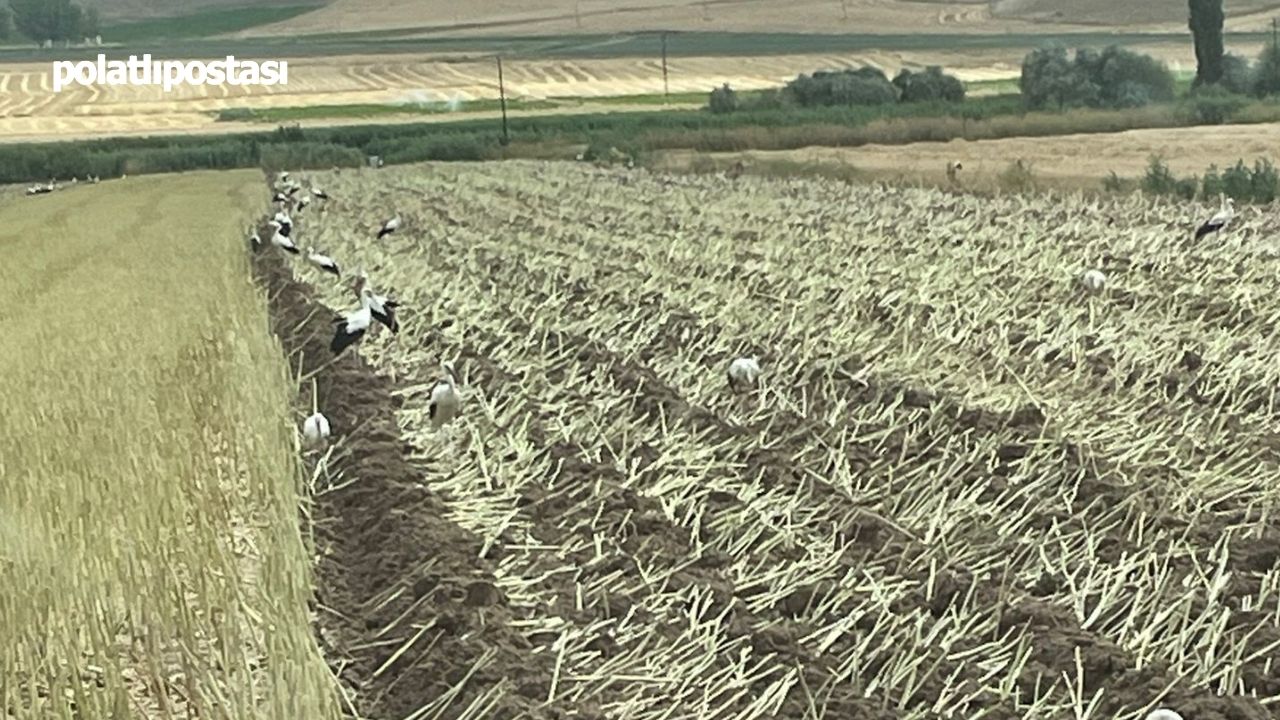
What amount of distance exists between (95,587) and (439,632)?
3.27 ft

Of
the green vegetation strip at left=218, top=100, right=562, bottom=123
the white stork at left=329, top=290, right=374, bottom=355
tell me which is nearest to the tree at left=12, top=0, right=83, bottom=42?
the green vegetation strip at left=218, top=100, right=562, bottom=123

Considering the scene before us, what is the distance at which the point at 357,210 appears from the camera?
2603cm

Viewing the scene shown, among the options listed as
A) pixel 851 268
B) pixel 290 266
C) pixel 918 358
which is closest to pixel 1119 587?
pixel 918 358

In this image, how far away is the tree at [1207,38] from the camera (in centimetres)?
5284

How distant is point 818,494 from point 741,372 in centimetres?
211

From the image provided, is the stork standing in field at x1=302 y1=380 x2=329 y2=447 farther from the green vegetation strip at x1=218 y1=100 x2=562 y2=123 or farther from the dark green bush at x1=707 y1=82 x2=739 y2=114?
the green vegetation strip at x1=218 y1=100 x2=562 y2=123

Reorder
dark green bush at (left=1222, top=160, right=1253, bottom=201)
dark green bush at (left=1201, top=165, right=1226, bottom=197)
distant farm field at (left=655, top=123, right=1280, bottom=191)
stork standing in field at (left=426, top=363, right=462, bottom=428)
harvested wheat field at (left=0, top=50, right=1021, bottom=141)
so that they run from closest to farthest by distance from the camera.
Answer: stork standing in field at (left=426, top=363, right=462, bottom=428)
dark green bush at (left=1222, top=160, right=1253, bottom=201)
dark green bush at (left=1201, top=165, right=1226, bottom=197)
distant farm field at (left=655, top=123, right=1280, bottom=191)
harvested wheat field at (left=0, top=50, right=1021, bottom=141)

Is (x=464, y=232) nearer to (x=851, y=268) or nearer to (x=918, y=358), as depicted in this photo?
(x=851, y=268)

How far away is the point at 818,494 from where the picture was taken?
7.08m

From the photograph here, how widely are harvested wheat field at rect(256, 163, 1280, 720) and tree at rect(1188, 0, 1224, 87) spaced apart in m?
40.9

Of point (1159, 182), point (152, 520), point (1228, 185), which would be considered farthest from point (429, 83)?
point (152, 520)

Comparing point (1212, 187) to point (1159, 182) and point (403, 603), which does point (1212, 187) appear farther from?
point (403, 603)

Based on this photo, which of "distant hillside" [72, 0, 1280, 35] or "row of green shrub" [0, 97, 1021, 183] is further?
"distant hillside" [72, 0, 1280, 35]

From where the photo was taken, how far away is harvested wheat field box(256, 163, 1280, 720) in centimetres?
518
